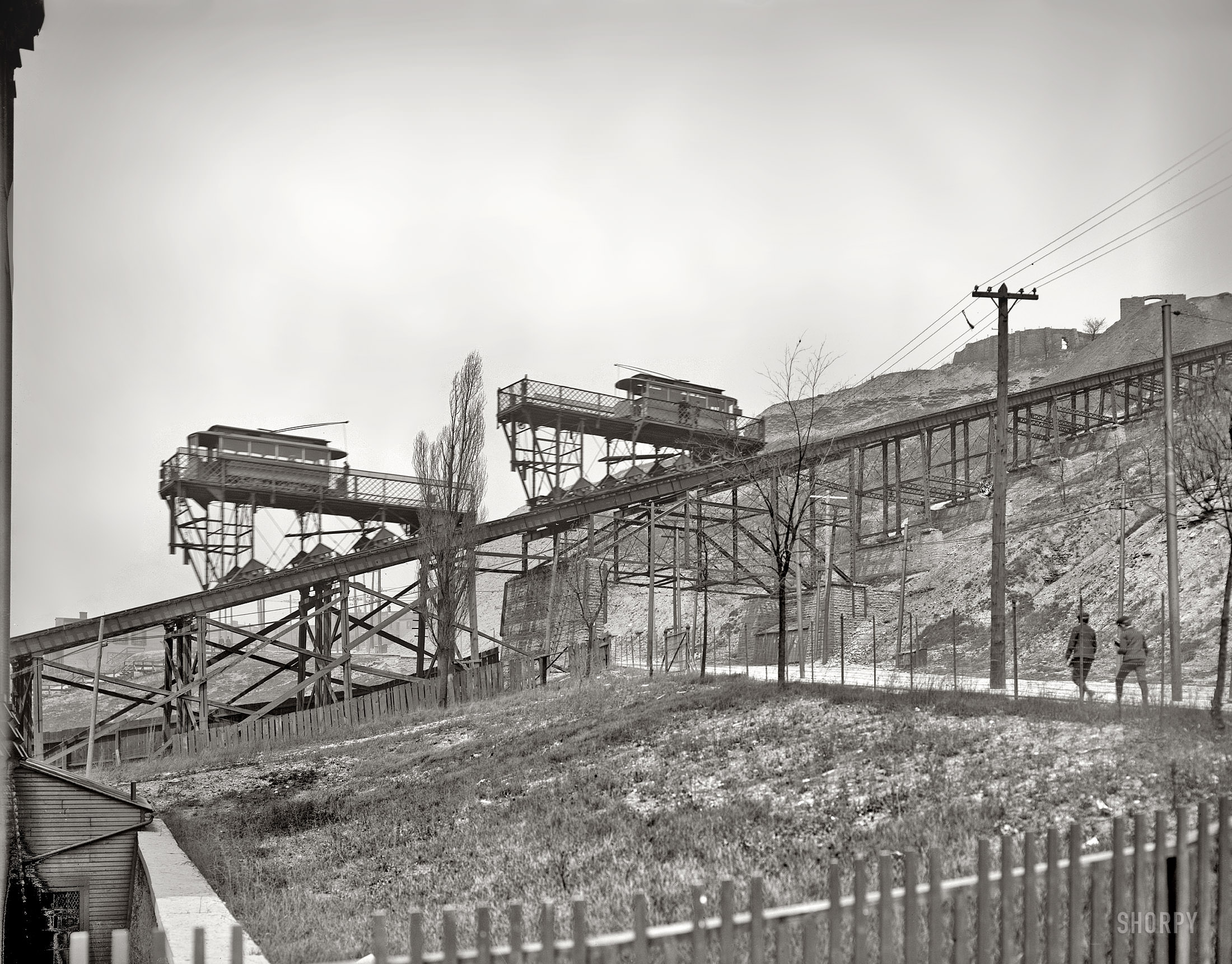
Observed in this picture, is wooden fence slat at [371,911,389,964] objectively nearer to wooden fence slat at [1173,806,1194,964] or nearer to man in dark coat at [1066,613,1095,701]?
wooden fence slat at [1173,806,1194,964]

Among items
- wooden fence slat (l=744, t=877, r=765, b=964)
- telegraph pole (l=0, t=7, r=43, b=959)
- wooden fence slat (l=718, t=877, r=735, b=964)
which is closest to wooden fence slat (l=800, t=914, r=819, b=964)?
wooden fence slat (l=744, t=877, r=765, b=964)

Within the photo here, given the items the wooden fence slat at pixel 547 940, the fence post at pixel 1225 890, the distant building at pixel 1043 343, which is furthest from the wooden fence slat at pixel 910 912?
the distant building at pixel 1043 343

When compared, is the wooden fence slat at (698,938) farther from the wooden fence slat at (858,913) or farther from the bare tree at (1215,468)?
the bare tree at (1215,468)

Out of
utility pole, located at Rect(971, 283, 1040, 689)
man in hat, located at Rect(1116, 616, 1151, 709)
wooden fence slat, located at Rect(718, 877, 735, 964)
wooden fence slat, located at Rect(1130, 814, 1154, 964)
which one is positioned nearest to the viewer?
wooden fence slat, located at Rect(718, 877, 735, 964)

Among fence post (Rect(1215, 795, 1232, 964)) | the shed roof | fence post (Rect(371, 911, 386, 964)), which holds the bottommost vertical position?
the shed roof

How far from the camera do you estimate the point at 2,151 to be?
853cm

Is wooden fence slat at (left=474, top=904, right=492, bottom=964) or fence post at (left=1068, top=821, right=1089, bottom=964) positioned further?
fence post at (left=1068, top=821, right=1089, bottom=964)

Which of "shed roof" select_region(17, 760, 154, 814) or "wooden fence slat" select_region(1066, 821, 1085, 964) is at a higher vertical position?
"wooden fence slat" select_region(1066, 821, 1085, 964)

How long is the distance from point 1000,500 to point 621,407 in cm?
2190

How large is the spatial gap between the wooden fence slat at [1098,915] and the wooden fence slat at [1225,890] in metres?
0.94

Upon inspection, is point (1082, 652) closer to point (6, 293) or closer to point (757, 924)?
point (757, 924)

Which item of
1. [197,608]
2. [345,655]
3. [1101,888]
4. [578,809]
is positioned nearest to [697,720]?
[578,809]

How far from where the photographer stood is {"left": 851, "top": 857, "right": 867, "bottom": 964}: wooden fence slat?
4840 millimetres

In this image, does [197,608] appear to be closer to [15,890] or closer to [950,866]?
[15,890]
